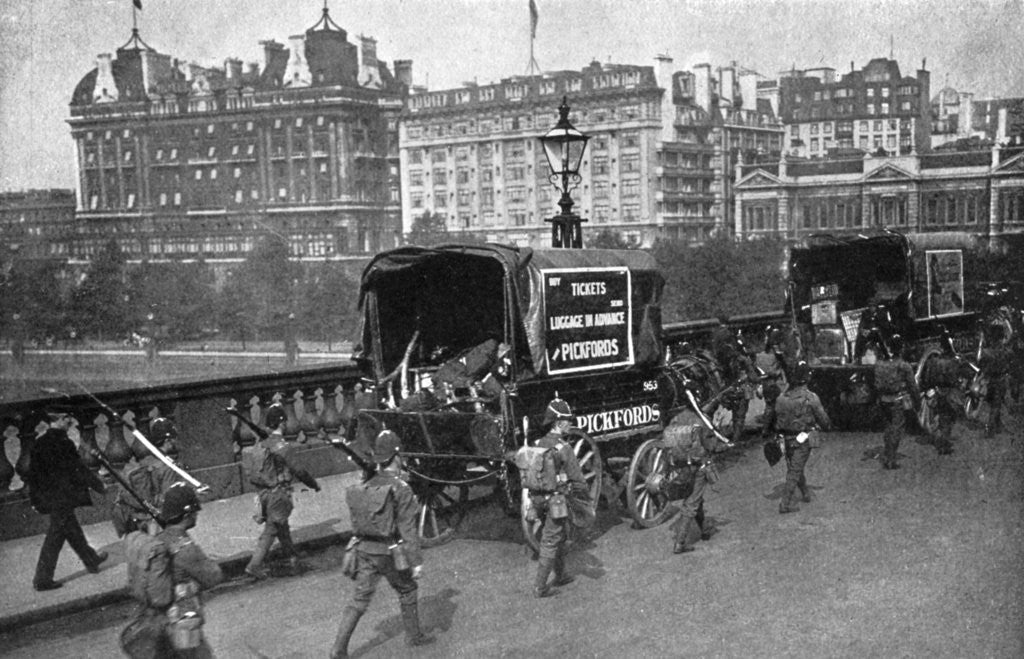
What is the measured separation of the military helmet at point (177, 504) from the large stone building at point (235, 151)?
1385cm

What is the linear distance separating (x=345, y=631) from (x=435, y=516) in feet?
12.6

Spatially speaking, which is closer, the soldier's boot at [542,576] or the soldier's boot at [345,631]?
the soldier's boot at [345,631]

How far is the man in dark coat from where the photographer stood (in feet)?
29.5

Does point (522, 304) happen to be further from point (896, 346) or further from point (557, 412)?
point (896, 346)

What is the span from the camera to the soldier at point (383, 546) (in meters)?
7.29

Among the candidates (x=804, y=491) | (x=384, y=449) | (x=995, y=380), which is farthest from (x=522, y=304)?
(x=995, y=380)

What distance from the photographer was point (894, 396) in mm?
13367

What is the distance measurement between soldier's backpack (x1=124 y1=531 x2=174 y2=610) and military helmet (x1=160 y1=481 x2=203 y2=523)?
0.57 ft

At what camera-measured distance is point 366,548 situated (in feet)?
24.3

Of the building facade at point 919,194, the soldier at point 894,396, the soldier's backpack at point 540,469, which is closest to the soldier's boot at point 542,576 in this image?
the soldier's backpack at point 540,469

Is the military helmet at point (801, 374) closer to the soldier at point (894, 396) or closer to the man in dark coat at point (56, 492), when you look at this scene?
the soldier at point (894, 396)

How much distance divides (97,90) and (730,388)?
532 inches

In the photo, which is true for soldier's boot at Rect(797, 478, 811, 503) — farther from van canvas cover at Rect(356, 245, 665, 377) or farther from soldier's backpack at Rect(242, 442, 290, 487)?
soldier's backpack at Rect(242, 442, 290, 487)

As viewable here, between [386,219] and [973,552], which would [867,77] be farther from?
[973,552]
